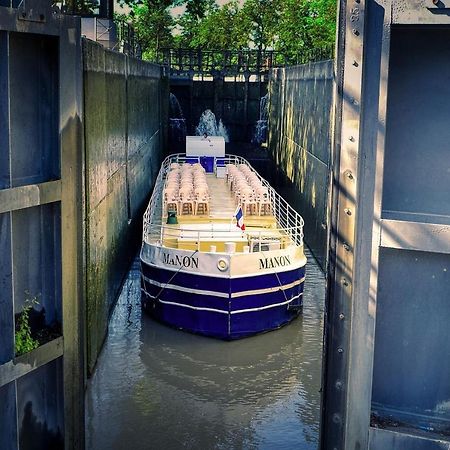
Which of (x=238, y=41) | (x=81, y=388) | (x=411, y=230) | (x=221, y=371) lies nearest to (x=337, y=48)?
(x=411, y=230)

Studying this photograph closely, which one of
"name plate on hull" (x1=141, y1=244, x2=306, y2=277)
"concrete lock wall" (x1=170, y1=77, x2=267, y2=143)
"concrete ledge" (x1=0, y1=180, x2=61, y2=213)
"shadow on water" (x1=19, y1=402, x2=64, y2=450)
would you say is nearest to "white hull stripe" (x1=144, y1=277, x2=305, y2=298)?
"name plate on hull" (x1=141, y1=244, x2=306, y2=277)

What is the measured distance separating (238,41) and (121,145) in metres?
41.8

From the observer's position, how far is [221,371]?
13492 mm

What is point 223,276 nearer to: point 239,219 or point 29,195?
point 239,219

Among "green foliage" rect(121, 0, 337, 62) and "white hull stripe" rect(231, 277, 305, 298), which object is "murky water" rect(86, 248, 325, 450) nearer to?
"white hull stripe" rect(231, 277, 305, 298)

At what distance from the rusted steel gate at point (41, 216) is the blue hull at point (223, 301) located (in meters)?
7.46

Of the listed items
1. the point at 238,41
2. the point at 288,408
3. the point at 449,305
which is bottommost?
the point at 288,408

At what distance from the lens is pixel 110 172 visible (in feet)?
51.0

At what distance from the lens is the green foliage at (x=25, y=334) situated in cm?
641

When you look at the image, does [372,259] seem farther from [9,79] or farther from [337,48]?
[9,79]

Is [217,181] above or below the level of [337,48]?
below

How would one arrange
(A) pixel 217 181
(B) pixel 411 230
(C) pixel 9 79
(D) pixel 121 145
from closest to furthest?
(B) pixel 411 230 < (C) pixel 9 79 < (D) pixel 121 145 < (A) pixel 217 181

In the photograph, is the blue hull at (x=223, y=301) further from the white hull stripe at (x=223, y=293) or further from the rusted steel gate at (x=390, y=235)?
the rusted steel gate at (x=390, y=235)

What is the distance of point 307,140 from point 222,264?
11492 millimetres
